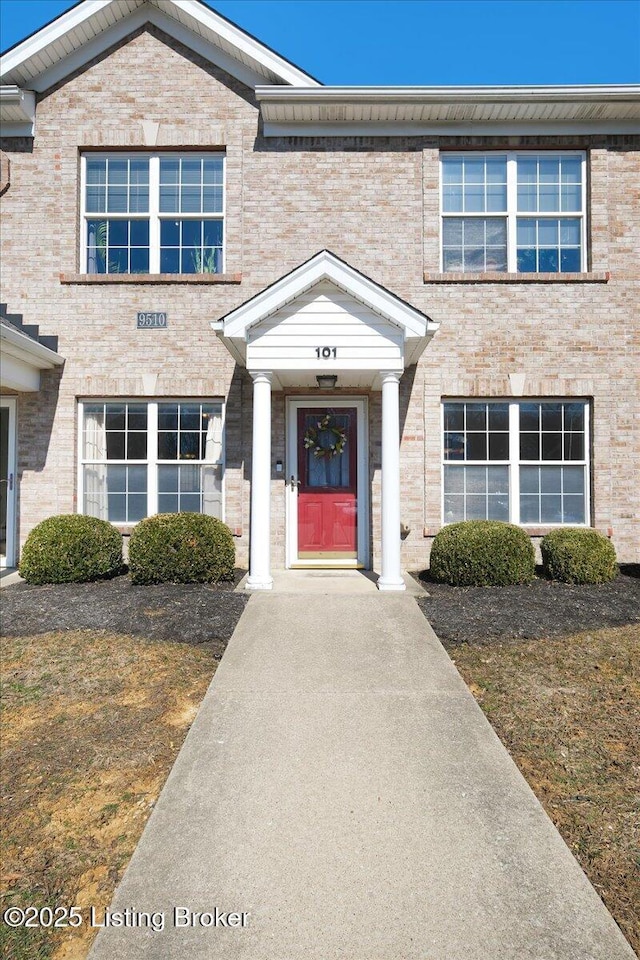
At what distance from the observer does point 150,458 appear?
9.02 m

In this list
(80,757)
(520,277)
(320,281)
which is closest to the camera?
(80,757)

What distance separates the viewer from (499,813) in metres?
3.04

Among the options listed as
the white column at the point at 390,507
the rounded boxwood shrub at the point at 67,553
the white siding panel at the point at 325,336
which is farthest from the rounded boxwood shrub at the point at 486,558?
the rounded boxwood shrub at the point at 67,553

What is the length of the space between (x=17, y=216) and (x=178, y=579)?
6.73 metres

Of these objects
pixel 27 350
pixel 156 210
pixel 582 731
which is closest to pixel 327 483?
pixel 27 350

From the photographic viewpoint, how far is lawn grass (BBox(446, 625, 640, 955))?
277 centimetres

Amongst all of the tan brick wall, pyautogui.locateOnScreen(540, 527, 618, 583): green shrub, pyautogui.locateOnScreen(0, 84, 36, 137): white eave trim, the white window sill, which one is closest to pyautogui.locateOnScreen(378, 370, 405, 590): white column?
the tan brick wall

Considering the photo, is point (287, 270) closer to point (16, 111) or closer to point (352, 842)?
point (16, 111)

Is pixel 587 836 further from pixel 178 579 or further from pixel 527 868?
pixel 178 579

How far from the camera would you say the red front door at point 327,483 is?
350 inches

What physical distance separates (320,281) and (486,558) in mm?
4347

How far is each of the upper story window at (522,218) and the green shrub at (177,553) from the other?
5.94 metres

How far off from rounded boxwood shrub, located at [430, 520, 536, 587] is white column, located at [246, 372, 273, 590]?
2.52 metres

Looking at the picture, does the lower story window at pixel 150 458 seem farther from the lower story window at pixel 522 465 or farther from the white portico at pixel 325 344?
the lower story window at pixel 522 465
